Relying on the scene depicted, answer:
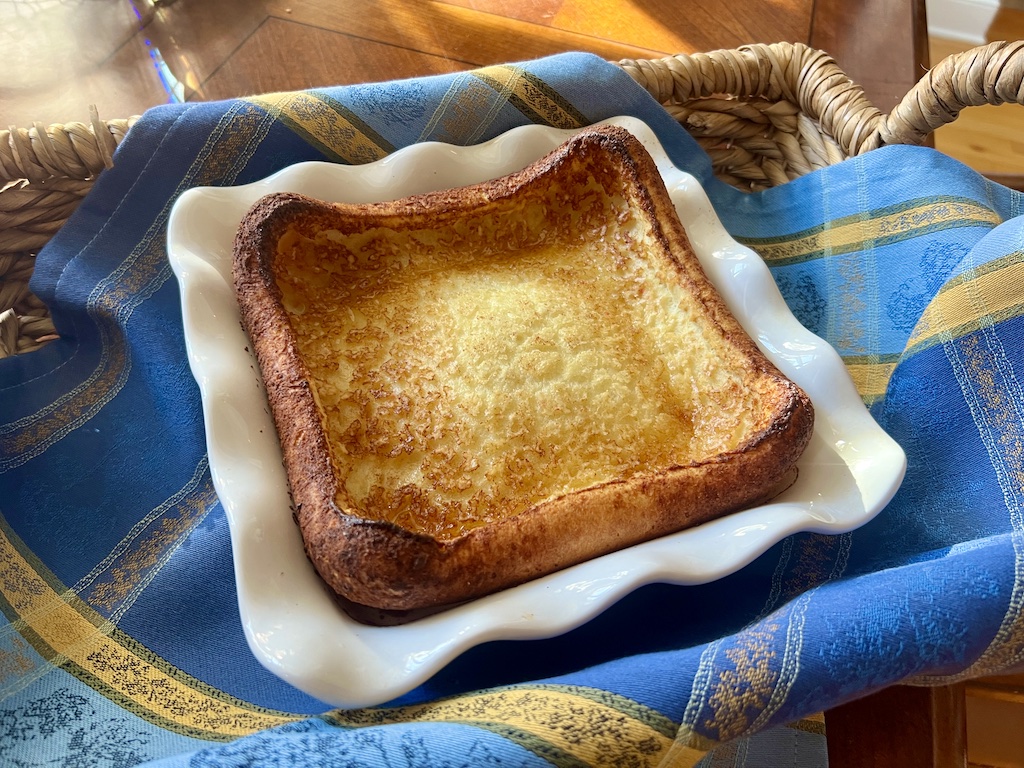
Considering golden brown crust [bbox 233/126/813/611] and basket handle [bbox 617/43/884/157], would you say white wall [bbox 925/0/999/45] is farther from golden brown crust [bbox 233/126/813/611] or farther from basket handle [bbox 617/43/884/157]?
golden brown crust [bbox 233/126/813/611]

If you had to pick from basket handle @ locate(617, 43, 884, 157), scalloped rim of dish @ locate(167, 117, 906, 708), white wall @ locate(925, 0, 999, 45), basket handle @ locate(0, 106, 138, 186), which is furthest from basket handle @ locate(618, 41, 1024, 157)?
white wall @ locate(925, 0, 999, 45)

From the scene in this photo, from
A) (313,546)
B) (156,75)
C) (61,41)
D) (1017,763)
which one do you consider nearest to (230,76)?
(156,75)

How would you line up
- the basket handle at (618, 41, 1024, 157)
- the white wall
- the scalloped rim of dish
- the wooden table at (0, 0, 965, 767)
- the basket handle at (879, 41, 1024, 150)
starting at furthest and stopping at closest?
the white wall, the wooden table at (0, 0, 965, 767), the basket handle at (618, 41, 1024, 157), the basket handle at (879, 41, 1024, 150), the scalloped rim of dish

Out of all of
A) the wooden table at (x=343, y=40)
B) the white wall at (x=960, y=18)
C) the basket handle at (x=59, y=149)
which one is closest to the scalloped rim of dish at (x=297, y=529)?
the basket handle at (x=59, y=149)

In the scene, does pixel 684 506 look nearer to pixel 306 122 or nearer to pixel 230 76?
pixel 306 122

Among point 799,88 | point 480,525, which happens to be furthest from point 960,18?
point 480,525

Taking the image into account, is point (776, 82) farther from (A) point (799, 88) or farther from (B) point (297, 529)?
(B) point (297, 529)
